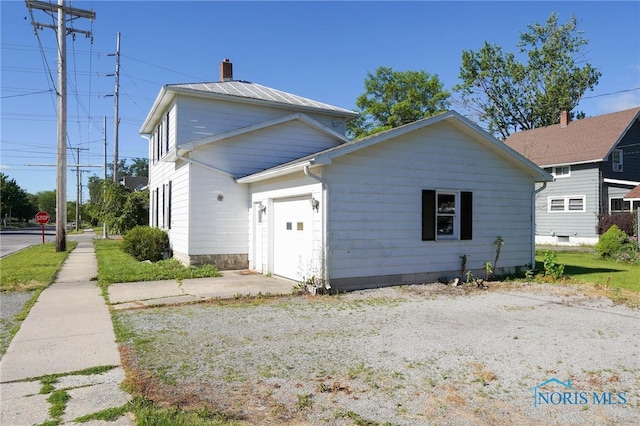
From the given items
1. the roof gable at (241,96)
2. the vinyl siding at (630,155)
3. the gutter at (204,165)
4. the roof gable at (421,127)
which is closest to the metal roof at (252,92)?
the roof gable at (241,96)

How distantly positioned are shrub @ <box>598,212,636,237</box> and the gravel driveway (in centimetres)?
1688

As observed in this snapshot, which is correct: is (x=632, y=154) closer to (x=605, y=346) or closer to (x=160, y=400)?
(x=605, y=346)

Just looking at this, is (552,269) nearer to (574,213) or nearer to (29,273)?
(29,273)

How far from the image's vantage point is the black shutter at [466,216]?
11266mm

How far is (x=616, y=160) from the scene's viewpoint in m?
25.3

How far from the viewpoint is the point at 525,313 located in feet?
25.1

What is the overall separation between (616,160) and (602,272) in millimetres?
15560

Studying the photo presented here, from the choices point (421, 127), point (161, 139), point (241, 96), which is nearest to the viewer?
point (421, 127)

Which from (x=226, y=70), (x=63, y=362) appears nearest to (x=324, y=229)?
(x=63, y=362)

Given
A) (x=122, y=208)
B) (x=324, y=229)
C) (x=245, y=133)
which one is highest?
(x=245, y=133)

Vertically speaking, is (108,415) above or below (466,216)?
below

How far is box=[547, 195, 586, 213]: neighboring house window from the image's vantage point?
82.9 feet

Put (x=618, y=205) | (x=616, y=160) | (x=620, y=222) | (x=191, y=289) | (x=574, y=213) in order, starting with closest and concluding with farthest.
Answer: (x=191, y=289) → (x=620, y=222) → (x=618, y=205) → (x=616, y=160) → (x=574, y=213)

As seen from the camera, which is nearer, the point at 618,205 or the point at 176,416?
the point at 176,416
